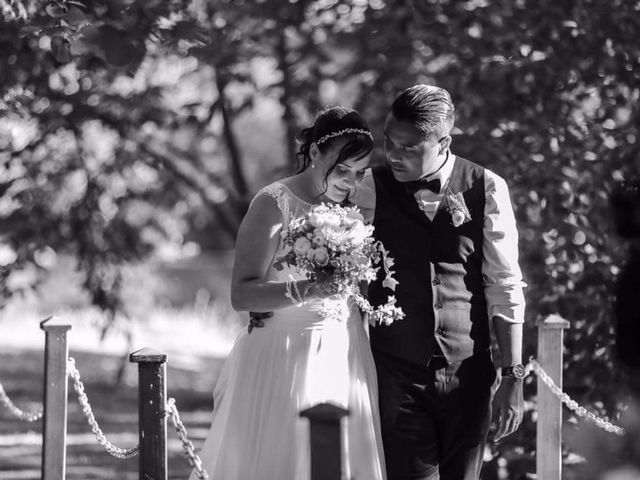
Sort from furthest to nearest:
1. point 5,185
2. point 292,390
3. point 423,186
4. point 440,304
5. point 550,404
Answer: point 5,185
point 550,404
point 292,390
point 423,186
point 440,304

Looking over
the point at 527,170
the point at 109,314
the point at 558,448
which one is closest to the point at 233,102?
the point at 109,314

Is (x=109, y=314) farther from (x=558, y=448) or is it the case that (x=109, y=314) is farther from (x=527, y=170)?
(x=558, y=448)

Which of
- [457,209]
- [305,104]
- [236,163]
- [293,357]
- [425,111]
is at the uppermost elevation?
[305,104]

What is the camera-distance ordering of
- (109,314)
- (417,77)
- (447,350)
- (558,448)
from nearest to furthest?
(447,350), (558,448), (417,77), (109,314)

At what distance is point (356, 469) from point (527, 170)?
8.94ft

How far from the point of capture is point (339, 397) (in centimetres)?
400

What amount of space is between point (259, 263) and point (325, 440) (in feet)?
2.76

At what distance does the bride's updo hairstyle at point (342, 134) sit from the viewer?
4.03 meters

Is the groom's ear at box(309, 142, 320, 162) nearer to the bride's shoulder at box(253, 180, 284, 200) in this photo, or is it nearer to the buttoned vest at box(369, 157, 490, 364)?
the bride's shoulder at box(253, 180, 284, 200)

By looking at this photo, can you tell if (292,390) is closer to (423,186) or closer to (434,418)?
(434,418)

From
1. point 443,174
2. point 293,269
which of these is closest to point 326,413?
point 293,269

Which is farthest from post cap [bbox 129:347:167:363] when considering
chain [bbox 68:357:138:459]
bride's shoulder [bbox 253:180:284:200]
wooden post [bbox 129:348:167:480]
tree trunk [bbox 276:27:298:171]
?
tree trunk [bbox 276:27:298:171]

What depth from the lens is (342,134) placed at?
4047 millimetres

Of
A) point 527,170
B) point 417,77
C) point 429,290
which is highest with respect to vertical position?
point 417,77
